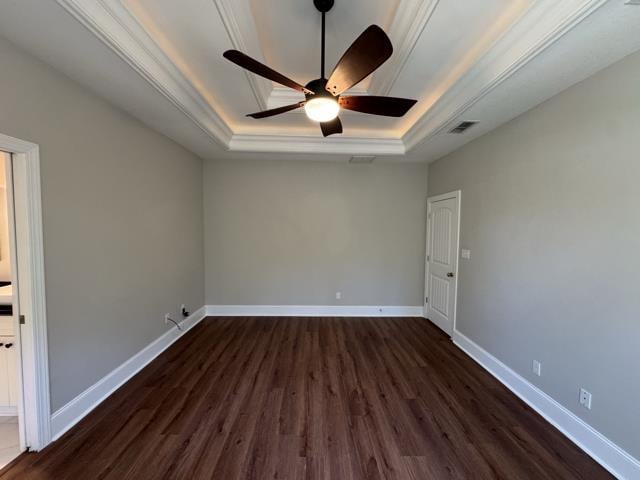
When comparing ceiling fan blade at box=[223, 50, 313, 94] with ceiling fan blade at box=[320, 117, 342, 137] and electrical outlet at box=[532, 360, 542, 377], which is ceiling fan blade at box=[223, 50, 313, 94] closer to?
ceiling fan blade at box=[320, 117, 342, 137]

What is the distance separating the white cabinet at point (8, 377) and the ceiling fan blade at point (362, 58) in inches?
112

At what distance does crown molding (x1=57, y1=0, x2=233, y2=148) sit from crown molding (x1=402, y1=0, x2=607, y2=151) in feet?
7.74

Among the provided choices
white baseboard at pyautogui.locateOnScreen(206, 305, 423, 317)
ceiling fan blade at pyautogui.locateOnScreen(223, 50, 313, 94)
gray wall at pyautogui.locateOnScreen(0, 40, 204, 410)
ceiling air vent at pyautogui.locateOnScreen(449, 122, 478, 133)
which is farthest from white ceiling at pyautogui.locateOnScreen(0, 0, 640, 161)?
white baseboard at pyautogui.locateOnScreen(206, 305, 423, 317)

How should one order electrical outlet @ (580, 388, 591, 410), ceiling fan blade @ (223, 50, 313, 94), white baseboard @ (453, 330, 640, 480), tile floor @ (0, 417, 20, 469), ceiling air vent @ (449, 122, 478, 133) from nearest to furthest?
ceiling fan blade @ (223, 50, 313, 94)
white baseboard @ (453, 330, 640, 480)
tile floor @ (0, 417, 20, 469)
electrical outlet @ (580, 388, 591, 410)
ceiling air vent @ (449, 122, 478, 133)

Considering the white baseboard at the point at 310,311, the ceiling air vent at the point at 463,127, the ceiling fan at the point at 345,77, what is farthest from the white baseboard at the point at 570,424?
the ceiling fan at the point at 345,77

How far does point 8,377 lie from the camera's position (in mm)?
1979

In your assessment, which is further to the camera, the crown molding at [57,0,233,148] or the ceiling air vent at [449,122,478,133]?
the ceiling air vent at [449,122,478,133]

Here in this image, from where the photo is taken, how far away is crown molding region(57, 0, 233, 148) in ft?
4.72

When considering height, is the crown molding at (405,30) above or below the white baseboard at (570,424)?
above

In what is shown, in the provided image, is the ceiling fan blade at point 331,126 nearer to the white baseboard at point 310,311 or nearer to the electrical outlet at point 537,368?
the electrical outlet at point 537,368

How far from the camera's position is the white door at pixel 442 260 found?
143 inches

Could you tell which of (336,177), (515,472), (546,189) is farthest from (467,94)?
(515,472)

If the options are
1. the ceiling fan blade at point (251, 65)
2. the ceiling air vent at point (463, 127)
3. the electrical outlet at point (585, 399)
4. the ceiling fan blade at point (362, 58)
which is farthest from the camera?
the ceiling air vent at point (463, 127)

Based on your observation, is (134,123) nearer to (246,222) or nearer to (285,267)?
(246,222)
